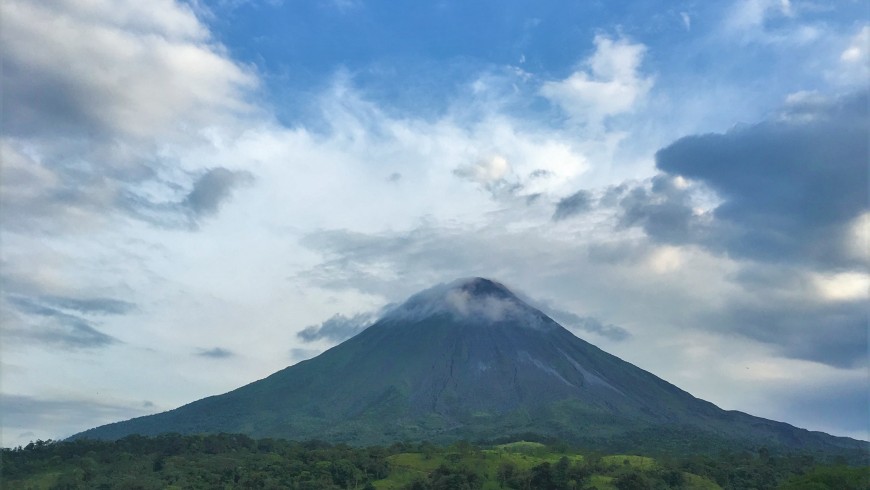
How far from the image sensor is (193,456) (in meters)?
77.8

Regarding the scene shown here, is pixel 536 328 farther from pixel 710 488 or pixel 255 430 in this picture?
pixel 710 488

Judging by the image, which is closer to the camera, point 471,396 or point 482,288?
point 471,396

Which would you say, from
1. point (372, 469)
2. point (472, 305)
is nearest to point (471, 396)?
point (472, 305)

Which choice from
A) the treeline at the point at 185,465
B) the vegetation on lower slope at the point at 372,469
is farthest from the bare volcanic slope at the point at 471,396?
the treeline at the point at 185,465

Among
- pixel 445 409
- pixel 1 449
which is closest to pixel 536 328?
pixel 445 409

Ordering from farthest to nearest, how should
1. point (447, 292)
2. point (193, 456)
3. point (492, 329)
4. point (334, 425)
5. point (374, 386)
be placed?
1. point (447, 292)
2. point (492, 329)
3. point (374, 386)
4. point (334, 425)
5. point (193, 456)

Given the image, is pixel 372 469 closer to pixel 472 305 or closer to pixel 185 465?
pixel 185 465

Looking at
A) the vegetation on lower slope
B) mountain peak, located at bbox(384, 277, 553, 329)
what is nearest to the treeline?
the vegetation on lower slope

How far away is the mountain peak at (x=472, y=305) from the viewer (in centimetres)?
16875

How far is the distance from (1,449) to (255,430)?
158ft

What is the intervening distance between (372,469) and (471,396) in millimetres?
71546

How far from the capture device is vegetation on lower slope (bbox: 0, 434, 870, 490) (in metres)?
65.9

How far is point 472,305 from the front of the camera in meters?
173

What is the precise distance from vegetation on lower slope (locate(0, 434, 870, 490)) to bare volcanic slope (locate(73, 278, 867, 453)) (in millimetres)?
27278
